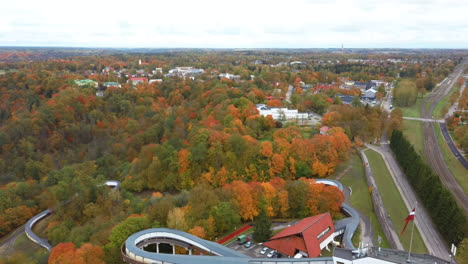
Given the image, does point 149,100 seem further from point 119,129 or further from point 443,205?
point 443,205

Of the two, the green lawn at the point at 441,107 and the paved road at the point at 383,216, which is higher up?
the green lawn at the point at 441,107

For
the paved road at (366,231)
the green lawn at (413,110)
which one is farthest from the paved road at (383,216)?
the green lawn at (413,110)

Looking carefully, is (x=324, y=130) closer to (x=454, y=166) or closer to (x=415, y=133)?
(x=454, y=166)

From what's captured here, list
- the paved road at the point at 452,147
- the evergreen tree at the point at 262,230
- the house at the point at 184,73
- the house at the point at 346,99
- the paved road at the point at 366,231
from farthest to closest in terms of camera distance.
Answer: the house at the point at 184,73 → the house at the point at 346,99 → the paved road at the point at 452,147 → the paved road at the point at 366,231 → the evergreen tree at the point at 262,230

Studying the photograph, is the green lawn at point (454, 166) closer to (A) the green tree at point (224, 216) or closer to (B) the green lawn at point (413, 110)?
(B) the green lawn at point (413, 110)

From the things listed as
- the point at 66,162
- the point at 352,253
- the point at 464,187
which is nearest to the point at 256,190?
the point at 352,253

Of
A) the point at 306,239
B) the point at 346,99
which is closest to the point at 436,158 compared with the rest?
the point at 306,239
